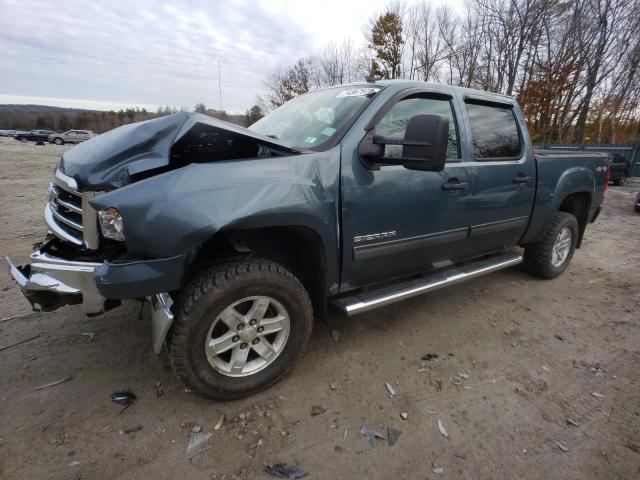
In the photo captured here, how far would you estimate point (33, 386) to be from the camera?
2330mm

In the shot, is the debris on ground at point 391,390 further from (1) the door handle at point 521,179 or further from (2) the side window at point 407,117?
(1) the door handle at point 521,179

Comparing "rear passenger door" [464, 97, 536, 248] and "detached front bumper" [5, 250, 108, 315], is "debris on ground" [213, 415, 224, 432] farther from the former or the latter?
"rear passenger door" [464, 97, 536, 248]

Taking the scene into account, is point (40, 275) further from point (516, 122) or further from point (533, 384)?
point (516, 122)

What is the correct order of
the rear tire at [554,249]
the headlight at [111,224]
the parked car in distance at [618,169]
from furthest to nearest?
→ 1. the parked car in distance at [618,169]
2. the rear tire at [554,249]
3. the headlight at [111,224]

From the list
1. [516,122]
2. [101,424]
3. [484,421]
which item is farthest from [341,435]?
[516,122]

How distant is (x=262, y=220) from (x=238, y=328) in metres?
0.67

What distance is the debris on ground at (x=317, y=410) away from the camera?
220cm

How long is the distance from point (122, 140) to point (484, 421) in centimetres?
269

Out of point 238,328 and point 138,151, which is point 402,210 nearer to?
point 238,328

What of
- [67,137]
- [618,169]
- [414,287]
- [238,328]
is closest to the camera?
[238,328]

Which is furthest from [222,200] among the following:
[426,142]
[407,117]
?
[407,117]

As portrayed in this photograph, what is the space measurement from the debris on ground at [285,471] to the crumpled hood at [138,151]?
166 cm

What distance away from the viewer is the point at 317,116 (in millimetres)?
2760

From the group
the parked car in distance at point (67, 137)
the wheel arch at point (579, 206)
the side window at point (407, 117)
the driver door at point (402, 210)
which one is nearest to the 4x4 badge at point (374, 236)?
the driver door at point (402, 210)
